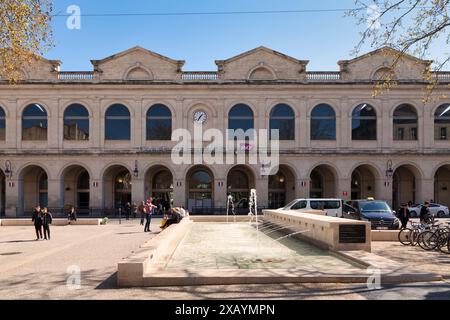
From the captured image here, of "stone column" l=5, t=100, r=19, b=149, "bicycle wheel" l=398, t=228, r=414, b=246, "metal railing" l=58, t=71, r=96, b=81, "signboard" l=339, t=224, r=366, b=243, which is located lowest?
"bicycle wheel" l=398, t=228, r=414, b=246

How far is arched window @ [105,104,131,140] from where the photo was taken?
3838cm

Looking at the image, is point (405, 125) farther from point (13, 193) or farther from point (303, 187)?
point (13, 193)

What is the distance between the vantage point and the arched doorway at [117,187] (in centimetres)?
4041

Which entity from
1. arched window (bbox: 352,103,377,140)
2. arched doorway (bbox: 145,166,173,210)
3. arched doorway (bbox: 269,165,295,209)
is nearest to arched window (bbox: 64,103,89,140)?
arched doorway (bbox: 145,166,173,210)

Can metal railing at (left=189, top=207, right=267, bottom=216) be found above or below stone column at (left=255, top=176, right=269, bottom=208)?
below

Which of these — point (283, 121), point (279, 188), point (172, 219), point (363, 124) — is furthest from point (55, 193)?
point (363, 124)

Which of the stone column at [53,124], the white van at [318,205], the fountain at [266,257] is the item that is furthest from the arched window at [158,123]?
the fountain at [266,257]

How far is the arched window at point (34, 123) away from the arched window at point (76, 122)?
1943 mm

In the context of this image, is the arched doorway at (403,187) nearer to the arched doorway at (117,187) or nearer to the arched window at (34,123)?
the arched doorway at (117,187)

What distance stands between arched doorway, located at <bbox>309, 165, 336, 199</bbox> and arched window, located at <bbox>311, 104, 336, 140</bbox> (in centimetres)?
311

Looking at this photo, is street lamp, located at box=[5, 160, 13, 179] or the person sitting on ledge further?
street lamp, located at box=[5, 160, 13, 179]

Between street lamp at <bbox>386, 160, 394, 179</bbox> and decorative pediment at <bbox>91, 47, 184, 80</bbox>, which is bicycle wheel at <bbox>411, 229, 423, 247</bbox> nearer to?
street lamp at <bbox>386, 160, 394, 179</bbox>

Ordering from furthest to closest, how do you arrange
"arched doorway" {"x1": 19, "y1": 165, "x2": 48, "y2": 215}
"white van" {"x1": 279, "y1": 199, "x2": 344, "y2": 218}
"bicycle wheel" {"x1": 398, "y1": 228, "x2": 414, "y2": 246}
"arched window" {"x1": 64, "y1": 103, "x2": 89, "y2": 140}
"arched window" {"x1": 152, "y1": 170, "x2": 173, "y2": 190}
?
"arched window" {"x1": 152, "y1": 170, "x2": 173, "y2": 190}
"arched doorway" {"x1": 19, "y1": 165, "x2": 48, "y2": 215}
"arched window" {"x1": 64, "y1": 103, "x2": 89, "y2": 140}
"white van" {"x1": 279, "y1": 199, "x2": 344, "y2": 218}
"bicycle wheel" {"x1": 398, "y1": 228, "x2": 414, "y2": 246}

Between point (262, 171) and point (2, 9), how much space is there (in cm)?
2728
